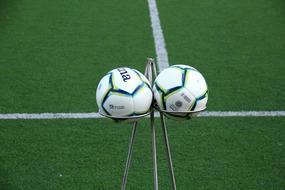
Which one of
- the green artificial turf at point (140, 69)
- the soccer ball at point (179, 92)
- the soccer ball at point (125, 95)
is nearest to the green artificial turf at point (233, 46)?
the green artificial turf at point (140, 69)

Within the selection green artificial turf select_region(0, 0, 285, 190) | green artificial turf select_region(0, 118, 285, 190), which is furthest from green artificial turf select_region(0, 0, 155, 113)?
green artificial turf select_region(0, 118, 285, 190)

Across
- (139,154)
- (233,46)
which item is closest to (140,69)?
(233,46)

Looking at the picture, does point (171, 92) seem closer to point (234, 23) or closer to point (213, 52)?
point (213, 52)

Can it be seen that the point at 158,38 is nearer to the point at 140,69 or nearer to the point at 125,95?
the point at 140,69

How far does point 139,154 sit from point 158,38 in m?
2.50

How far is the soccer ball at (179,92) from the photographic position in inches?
111

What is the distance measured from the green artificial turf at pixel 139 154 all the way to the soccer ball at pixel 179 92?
1.41 m

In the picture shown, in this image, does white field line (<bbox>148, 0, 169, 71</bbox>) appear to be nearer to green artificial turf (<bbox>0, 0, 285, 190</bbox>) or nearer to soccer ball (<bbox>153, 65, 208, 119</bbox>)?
green artificial turf (<bbox>0, 0, 285, 190</bbox>)

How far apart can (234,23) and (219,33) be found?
44cm

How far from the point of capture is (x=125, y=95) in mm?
2768

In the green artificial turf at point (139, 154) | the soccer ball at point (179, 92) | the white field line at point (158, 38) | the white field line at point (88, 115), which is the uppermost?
the white field line at point (158, 38)

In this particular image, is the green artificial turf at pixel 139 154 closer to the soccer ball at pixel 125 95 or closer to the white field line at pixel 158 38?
the white field line at pixel 158 38

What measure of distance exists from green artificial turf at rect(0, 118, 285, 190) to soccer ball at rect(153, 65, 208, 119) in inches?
55.6

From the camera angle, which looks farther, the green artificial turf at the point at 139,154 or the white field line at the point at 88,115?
the white field line at the point at 88,115
